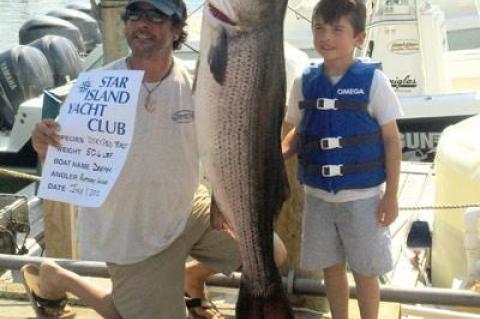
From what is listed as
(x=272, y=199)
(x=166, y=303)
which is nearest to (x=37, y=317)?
(x=166, y=303)

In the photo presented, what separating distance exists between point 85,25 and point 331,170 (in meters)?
15.4

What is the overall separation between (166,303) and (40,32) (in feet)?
43.7

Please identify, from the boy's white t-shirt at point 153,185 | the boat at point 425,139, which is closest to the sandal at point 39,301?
the boy's white t-shirt at point 153,185

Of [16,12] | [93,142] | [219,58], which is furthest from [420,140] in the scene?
[16,12]

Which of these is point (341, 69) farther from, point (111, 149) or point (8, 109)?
point (8, 109)

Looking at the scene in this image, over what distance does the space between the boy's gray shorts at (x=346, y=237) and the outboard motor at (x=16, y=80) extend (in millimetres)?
8788

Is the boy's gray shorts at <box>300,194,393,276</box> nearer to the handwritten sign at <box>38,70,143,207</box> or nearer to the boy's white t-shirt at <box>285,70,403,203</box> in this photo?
the boy's white t-shirt at <box>285,70,403,203</box>

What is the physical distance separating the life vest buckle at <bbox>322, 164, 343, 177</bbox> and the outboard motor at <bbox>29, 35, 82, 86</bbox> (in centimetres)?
957

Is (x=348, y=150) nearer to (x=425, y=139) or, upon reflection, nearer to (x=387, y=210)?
(x=387, y=210)

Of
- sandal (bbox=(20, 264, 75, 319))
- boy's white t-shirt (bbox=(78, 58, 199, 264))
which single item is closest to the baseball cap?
boy's white t-shirt (bbox=(78, 58, 199, 264))

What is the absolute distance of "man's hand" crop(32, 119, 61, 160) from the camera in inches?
127

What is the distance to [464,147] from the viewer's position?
226 inches

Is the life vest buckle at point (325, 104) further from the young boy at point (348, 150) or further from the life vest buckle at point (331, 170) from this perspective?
the life vest buckle at point (331, 170)

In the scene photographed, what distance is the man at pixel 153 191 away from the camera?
10.8 ft
